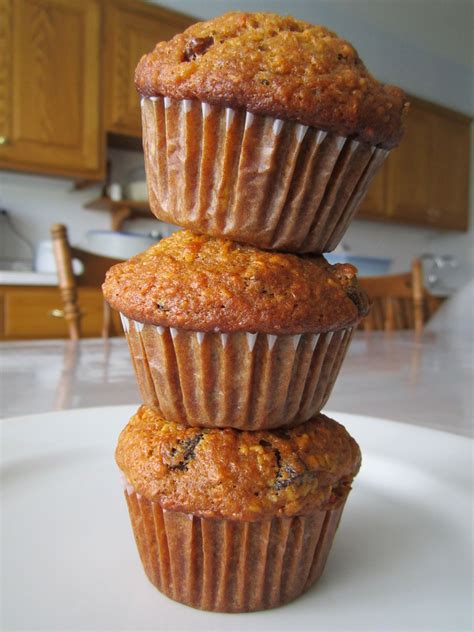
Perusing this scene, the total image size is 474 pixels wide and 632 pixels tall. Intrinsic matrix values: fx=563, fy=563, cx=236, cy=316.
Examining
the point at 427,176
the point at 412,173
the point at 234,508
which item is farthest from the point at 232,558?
the point at 427,176

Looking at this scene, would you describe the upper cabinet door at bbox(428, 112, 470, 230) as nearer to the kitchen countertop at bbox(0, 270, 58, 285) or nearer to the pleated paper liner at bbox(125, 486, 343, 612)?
the kitchen countertop at bbox(0, 270, 58, 285)

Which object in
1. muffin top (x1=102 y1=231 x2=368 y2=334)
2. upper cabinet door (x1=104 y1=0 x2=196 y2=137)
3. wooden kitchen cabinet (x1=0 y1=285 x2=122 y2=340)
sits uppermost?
upper cabinet door (x1=104 y1=0 x2=196 y2=137)

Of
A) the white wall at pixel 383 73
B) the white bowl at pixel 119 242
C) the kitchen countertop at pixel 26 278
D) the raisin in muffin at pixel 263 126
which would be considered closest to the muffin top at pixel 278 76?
the raisin in muffin at pixel 263 126

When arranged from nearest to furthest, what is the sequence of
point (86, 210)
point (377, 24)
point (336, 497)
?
point (336, 497), point (86, 210), point (377, 24)

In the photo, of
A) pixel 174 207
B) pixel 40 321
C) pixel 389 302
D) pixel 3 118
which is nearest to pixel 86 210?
pixel 3 118

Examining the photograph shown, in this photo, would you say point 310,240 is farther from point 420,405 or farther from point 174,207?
point 420,405

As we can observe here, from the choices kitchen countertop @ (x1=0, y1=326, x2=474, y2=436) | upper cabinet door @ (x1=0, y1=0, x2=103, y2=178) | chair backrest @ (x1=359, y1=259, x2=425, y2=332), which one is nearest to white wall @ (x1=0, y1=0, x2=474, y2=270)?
upper cabinet door @ (x1=0, y1=0, x2=103, y2=178)

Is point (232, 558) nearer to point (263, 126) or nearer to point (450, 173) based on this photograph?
point (263, 126)
